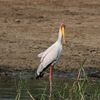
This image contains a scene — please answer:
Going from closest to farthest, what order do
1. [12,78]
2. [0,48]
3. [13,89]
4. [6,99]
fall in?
[6,99] < [13,89] < [12,78] < [0,48]

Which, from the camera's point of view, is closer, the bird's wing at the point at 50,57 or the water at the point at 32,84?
the water at the point at 32,84

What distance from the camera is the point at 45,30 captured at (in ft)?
56.7

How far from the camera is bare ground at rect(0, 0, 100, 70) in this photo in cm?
1487

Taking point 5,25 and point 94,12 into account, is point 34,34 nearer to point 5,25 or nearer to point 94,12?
point 5,25

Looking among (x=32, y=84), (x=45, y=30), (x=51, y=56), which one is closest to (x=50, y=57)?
(x=51, y=56)

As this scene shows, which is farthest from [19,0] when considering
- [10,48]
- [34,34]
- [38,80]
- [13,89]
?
[13,89]

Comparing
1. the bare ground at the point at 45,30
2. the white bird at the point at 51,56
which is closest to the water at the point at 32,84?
the white bird at the point at 51,56

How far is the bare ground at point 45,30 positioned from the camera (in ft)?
48.8

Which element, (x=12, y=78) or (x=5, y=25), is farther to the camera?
(x=5, y=25)

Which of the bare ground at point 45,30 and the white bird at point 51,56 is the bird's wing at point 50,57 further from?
the bare ground at point 45,30

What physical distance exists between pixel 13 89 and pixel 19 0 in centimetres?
832

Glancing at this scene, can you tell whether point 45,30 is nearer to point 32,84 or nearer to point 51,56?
point 51,56

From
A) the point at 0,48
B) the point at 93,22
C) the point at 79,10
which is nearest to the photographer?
the point at 0,48

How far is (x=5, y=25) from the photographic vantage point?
1761 cm
